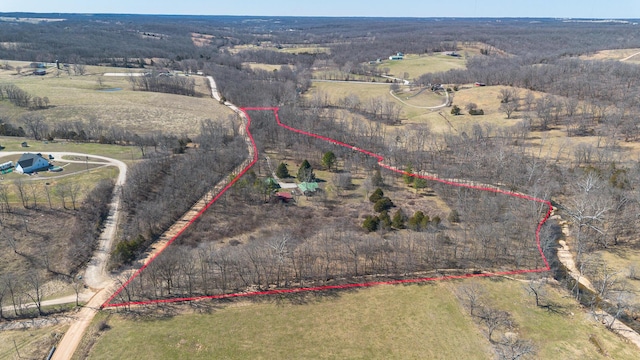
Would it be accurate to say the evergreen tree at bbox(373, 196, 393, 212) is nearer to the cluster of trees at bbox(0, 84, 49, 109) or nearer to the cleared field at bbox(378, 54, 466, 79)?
the cluster of trees at bbox(0, 84, 49, 109)

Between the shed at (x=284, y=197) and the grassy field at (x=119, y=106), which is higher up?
the grassy field at (x=119, y=106)

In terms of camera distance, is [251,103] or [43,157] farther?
[251,103]

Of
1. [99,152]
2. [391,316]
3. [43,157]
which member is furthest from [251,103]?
[391,316]

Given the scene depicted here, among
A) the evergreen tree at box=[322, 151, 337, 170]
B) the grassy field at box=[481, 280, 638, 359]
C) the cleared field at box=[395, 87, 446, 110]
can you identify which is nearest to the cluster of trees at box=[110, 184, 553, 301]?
the grassy field at box=[481, 280, 638, 359]

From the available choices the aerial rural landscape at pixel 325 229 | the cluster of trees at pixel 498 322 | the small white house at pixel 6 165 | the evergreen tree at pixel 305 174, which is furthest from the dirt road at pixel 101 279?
the cluster of trees at pixel 498 322

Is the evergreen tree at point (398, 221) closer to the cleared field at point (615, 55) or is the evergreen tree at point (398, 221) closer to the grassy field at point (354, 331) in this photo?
the grassy field at point (354, 331)

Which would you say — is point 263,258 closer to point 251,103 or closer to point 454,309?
point 454,309
